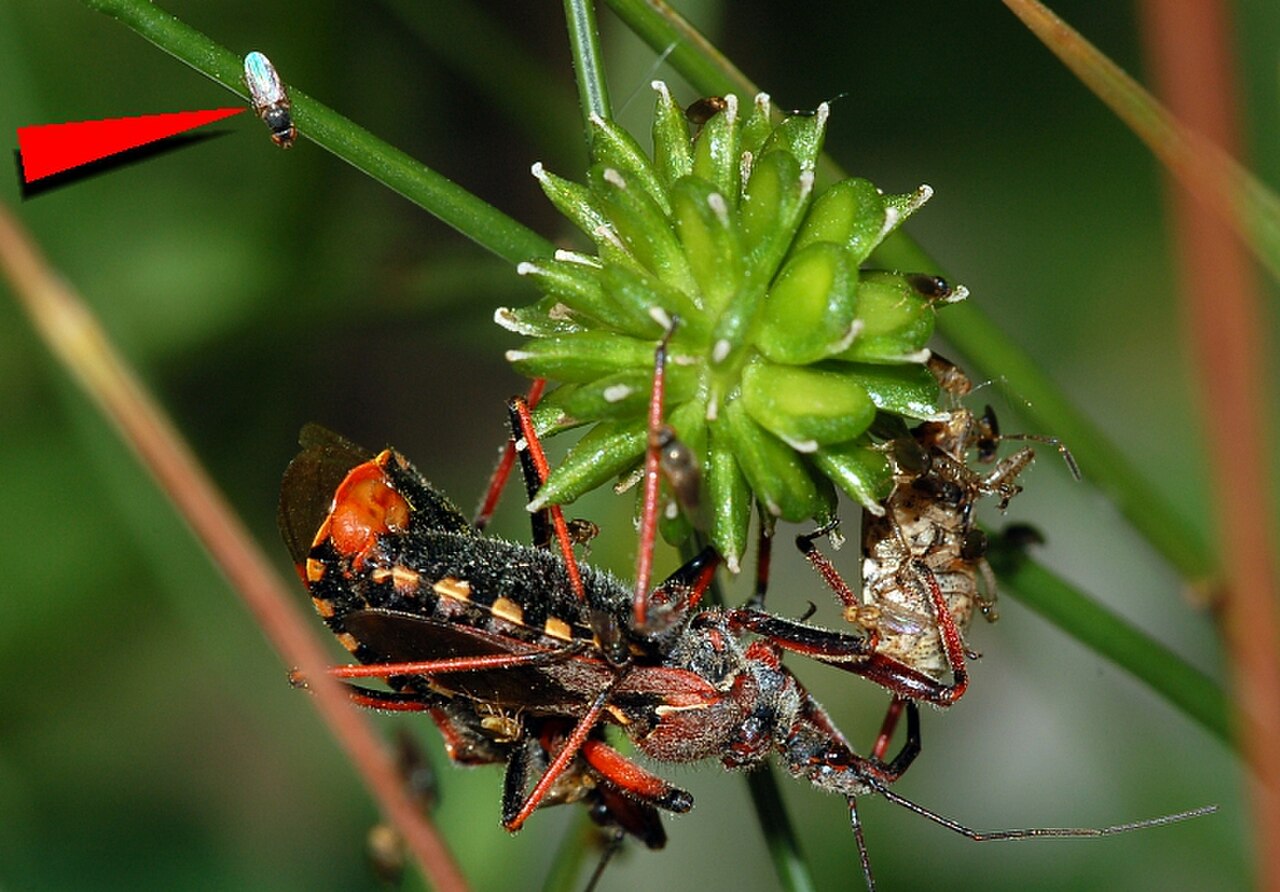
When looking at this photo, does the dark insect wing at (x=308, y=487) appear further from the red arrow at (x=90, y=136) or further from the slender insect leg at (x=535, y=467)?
the red arrow at (x=90, y=136)

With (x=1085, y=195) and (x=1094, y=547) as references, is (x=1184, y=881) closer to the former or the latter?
(x=1094, y=547)

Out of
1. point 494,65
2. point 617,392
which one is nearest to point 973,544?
point 617,392

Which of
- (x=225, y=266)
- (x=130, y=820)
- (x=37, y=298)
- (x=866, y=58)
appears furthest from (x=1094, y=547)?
(x=37, y=298)

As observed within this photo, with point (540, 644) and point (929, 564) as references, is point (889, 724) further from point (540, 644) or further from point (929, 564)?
point (540, 644)

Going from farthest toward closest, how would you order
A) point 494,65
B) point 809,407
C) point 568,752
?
point 494,65
point 568,752
point 809,407

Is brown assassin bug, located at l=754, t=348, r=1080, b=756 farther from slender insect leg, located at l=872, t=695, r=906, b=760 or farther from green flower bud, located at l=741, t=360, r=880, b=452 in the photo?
green flower bud, located at l=741, t=360, r=880, b=452

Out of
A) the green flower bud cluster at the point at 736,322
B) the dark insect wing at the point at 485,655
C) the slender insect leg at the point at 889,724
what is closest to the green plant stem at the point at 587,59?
the green flower bud cluster at the point at 736,322

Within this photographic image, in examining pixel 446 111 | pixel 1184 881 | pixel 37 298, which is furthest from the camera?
pixel 446 111
